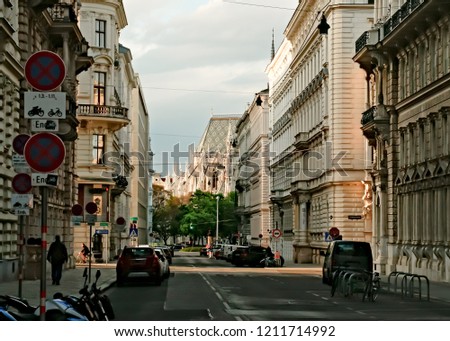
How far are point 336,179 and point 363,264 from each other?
93.5 ft

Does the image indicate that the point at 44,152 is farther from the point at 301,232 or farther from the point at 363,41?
the point at 301,232

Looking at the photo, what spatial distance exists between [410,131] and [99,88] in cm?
3206

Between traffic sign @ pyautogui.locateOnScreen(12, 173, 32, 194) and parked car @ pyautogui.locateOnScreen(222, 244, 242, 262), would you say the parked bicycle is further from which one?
parked car @ pyautogui.locateOnScreen(222, 244, 242, 262)

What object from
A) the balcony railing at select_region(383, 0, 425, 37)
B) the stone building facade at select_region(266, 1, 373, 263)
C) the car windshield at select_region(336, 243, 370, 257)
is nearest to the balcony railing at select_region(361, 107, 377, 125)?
the balcony railing at select_region(383, 0, 425, 37)

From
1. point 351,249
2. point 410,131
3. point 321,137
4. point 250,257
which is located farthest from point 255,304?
point 321,137

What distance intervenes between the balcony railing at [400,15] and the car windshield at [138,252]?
15403mm

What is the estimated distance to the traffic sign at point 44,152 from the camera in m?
11.1

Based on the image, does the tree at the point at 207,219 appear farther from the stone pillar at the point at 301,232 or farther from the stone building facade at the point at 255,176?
the stone pillar at the point at 301,232

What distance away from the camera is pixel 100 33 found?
251ft

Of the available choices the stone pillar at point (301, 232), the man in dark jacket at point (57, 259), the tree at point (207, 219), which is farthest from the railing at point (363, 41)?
the tree at point (207, 219)

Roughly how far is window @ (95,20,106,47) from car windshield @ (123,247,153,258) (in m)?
38.9

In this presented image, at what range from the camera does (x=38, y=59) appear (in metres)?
10.9
